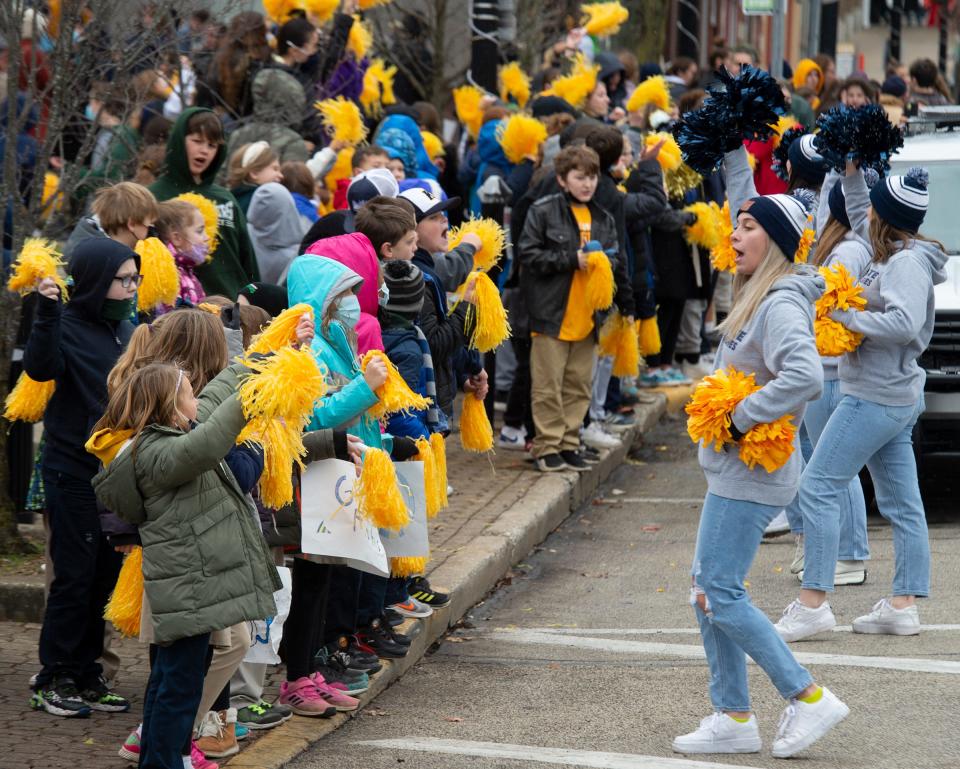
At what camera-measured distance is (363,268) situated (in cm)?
616

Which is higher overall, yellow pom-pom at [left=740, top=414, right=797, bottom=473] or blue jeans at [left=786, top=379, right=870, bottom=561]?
yellow pom-pom at [left=740, top=414, right=797, bottom=473]

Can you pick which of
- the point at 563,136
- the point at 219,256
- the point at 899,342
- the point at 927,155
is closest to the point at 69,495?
the point at 219,256

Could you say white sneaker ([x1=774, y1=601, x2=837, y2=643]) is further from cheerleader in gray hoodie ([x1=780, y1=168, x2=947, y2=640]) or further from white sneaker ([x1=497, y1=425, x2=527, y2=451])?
white sneaker ([x1=497, y1=425, x2=527, y2=451])

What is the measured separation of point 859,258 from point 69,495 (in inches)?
144

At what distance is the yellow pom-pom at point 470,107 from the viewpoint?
13992 millimetres

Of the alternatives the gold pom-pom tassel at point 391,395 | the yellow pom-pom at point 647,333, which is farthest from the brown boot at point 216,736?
the yellow pom-pom at point 647,333

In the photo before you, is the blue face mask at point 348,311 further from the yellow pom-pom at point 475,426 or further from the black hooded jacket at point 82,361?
the yellow pom-pom at point 475,426

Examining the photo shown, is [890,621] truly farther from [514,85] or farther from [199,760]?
[514,85]

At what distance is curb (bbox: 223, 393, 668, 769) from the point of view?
5551mm

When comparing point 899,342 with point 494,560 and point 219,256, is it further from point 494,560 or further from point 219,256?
point 219,256

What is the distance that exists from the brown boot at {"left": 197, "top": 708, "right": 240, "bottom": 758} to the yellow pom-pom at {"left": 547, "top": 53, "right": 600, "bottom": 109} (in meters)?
8.43

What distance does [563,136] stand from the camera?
11062 mm

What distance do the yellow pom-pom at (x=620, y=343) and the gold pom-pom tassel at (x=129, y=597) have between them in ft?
18.1

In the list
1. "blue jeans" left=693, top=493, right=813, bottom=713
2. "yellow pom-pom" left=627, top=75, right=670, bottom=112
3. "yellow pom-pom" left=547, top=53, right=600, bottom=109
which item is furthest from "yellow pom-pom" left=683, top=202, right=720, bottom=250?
"blue jeans" left=693, top=493, right=813, bottom=713
